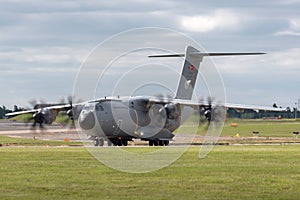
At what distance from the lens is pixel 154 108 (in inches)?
2414

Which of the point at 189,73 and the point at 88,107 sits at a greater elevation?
the point at 189,73

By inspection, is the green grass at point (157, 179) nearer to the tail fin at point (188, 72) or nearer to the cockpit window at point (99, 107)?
the cockpit window at point (99, 107)

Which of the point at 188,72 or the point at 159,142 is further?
the point at 188,72

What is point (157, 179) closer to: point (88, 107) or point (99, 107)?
point (88, 107)

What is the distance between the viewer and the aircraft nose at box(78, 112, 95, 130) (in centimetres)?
5709

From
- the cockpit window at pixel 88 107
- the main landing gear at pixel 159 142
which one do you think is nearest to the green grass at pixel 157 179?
the cockpit window at pixel 88 107

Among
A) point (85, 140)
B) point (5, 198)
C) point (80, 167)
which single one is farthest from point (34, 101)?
point (5, 198)

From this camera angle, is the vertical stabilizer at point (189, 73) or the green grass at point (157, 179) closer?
the green grass at point (157, 179)

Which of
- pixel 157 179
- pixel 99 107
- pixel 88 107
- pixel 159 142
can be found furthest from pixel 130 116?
pixel 157 179

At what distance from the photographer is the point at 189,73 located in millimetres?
67062

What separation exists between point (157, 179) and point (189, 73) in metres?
40.5

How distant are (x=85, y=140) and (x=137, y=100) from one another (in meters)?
9.22

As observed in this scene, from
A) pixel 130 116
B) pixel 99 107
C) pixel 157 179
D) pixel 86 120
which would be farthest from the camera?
pixel 130 116

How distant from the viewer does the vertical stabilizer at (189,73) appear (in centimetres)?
6600
